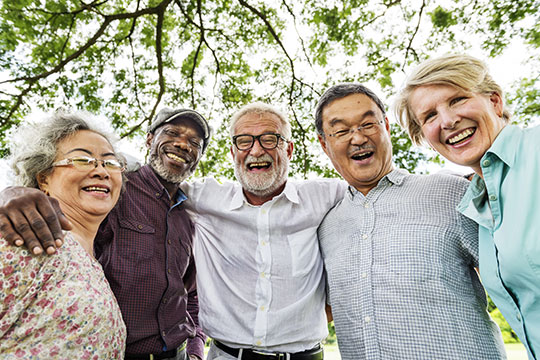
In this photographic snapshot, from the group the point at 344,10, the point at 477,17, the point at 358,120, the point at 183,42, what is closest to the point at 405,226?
the point at 358,120

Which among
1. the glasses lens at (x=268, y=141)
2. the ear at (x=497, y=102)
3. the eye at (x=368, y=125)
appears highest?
the ear at (x=497, y=102)

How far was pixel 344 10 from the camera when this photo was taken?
5.81 metres

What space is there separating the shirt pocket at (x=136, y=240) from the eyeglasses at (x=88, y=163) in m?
0.50

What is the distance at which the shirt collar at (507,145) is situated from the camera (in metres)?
1.64

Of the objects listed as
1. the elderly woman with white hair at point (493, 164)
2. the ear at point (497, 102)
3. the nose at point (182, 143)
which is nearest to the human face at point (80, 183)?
the nose at point (182, 143)

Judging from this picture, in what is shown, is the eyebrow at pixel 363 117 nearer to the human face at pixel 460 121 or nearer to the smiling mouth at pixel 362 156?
the smiling mouth at pixel 362 156

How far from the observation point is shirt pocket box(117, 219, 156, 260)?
240 cm

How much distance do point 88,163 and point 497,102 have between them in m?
2.62

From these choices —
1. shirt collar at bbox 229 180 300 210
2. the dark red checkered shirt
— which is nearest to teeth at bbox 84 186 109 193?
the dark red checkered shirt

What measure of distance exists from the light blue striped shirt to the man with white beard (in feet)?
1.06

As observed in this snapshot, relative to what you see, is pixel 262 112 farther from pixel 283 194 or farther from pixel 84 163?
pixel 84 163

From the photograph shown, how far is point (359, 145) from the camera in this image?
2.42m

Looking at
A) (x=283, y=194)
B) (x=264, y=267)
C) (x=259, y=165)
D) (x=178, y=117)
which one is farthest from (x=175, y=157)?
(x=264, y=267)

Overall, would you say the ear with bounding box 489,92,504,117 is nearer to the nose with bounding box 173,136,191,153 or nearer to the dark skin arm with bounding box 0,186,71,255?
the nose with bounding box 173,136,191,153
